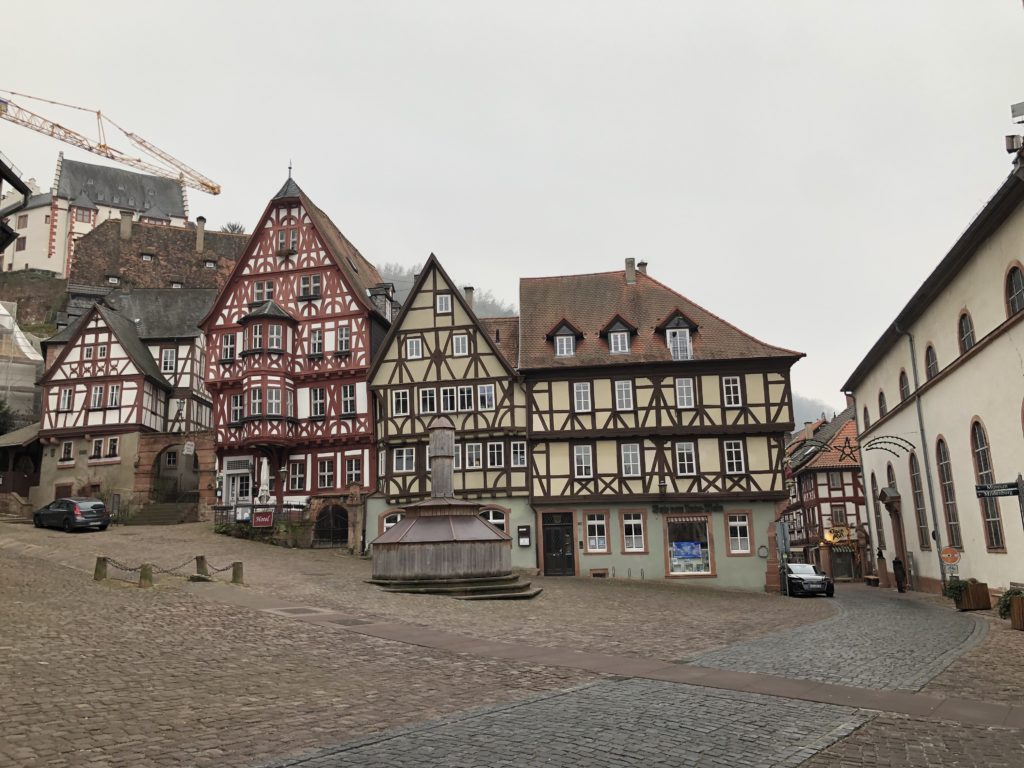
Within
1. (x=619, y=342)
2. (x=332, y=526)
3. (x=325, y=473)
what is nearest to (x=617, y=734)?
(x=619, y=342)

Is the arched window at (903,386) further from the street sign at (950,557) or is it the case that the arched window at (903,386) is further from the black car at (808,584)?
the street sign at (950,557)

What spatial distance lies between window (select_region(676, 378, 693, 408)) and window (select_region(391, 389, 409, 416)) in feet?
38.1

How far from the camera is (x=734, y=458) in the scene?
33.1m

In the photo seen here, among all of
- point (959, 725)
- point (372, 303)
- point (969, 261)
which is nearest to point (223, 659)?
point (959, 725)

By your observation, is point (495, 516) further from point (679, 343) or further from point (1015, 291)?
point (1015, 291)

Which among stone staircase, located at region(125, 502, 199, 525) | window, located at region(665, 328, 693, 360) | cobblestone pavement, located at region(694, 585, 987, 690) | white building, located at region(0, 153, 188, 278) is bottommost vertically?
cobblestone pavement, located at region(694, 585, 987, 690)

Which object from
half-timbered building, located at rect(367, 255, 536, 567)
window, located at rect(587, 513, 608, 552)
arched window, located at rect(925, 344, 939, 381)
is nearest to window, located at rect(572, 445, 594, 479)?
window, located at rect(587, 513, 608, 552)

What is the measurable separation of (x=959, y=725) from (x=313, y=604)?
45.7ft

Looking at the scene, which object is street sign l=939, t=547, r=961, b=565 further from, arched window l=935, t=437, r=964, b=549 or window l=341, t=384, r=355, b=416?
window l=341, t=384, r=355, b=416

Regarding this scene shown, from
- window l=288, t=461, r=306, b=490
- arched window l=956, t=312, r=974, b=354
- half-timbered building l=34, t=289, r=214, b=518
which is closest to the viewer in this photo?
arched window l=956, t=312, r=974, b=354

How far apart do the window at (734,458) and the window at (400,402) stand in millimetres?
13614

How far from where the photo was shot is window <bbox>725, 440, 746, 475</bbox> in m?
33.0

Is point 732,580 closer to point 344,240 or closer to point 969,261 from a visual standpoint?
point 969,261

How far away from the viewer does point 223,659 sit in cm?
1177
